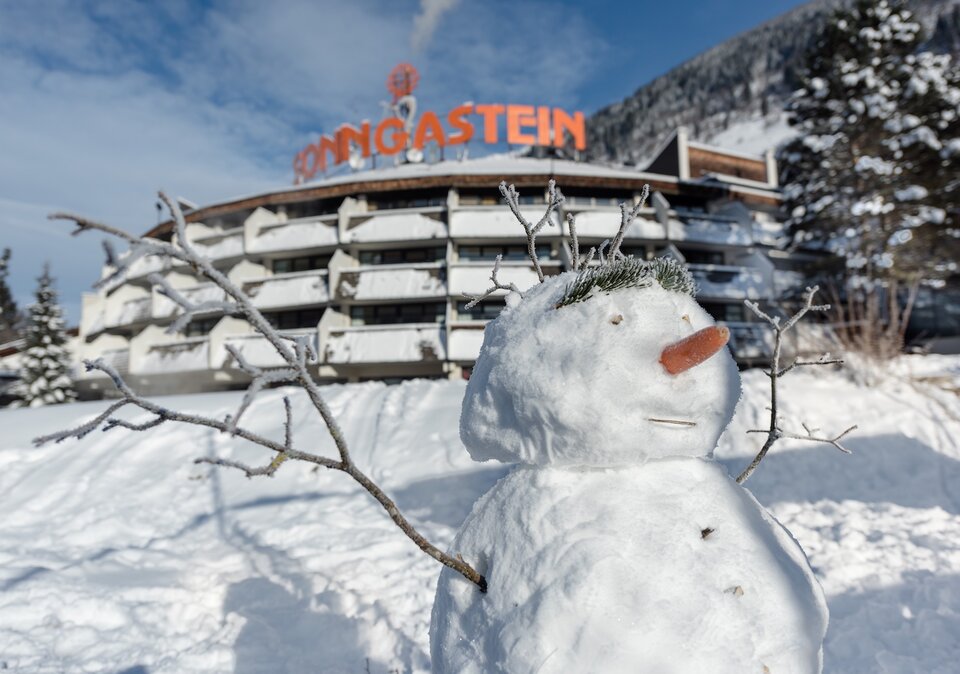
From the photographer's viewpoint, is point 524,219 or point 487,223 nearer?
point 524,219

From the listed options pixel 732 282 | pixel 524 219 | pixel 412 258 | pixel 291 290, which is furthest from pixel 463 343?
pixel 524 219

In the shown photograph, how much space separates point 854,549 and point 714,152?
2310cm

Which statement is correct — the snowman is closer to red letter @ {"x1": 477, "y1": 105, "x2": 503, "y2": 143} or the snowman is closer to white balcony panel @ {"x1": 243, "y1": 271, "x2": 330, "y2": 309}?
white balcony panel @ {"x1": 243, "y1": 271, "x2": 330, "y2": 309}

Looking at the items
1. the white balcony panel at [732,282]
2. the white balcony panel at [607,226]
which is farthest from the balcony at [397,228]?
the white balcony panel at [732,282]

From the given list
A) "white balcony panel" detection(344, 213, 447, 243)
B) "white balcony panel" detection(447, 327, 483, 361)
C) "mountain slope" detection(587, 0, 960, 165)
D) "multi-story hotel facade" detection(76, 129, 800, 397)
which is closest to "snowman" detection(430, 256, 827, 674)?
"white balcony panel" detection(447, 327, 483, 361)

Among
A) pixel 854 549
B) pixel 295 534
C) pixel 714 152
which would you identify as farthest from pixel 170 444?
pixel 714 152

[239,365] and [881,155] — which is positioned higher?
[881,155]

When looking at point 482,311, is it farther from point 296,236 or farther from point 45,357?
point 45,357

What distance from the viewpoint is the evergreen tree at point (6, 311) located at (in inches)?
1632

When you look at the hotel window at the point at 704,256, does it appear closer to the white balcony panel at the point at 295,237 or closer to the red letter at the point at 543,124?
the red letter at the point at 543,124

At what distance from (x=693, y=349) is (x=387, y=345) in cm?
1761

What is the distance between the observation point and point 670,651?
1.72 metres

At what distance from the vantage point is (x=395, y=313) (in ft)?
69.4

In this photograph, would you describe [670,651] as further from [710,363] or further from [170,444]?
[170,444]
